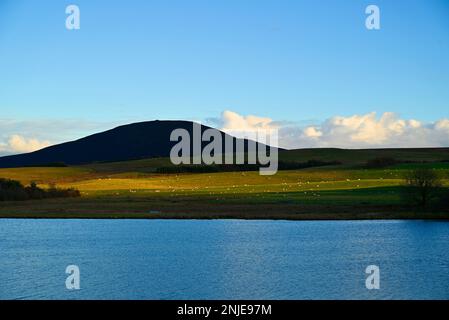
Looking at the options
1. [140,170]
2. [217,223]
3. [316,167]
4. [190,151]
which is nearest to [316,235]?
[217,223]

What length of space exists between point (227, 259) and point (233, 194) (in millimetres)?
41382

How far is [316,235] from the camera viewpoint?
4766cm

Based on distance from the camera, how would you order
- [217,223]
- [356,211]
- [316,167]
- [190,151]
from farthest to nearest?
[190,151]
[316,167]
[356,211]
[217,223]

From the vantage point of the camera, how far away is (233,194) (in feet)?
258

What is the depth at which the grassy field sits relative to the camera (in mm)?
62688

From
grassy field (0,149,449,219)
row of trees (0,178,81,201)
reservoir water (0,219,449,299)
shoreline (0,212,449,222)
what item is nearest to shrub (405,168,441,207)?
grassy field (0,149,449,219)

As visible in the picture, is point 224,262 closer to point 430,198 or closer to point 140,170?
point 430,198

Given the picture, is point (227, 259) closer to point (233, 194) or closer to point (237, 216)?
point (237, 216)

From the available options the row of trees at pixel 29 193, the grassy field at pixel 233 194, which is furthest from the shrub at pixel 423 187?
the row of trees at pixel 29 193

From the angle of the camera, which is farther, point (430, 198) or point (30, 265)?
point (430, 198)

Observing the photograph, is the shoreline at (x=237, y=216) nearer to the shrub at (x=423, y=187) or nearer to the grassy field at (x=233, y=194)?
the grassy field at (x=233, y=194)

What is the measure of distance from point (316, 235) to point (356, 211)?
1498 centimetres

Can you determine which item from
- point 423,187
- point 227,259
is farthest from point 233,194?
point 227,259

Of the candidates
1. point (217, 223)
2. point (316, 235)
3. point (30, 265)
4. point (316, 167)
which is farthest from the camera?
point (316, 167)
